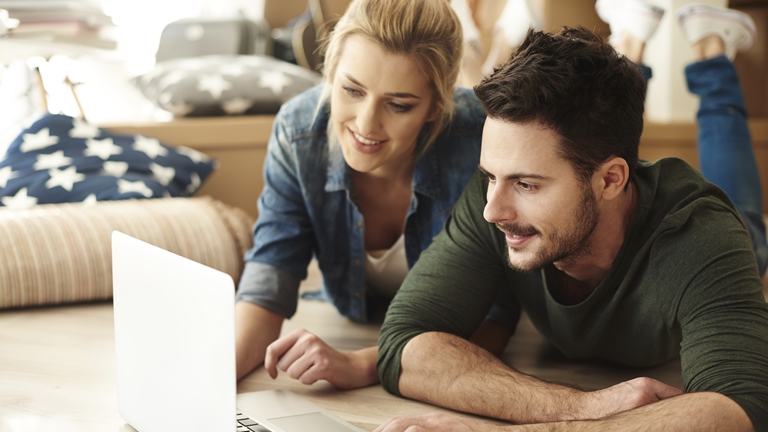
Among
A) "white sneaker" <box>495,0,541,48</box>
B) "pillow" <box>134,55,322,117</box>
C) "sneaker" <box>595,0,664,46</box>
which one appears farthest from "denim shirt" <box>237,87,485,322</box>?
"white sneaker" <box>495,0,541,48</box>

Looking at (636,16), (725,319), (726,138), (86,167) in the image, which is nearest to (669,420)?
(725,319)

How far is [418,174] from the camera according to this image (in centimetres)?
155

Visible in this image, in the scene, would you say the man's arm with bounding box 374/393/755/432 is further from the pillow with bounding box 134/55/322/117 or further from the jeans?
the pillow with bounding box 134/55/322/117

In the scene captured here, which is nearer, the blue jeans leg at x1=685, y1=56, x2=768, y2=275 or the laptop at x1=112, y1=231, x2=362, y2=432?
the laptop at x1=112, y1=231, x2=362, y2=432

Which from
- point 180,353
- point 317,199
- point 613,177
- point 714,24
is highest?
point 714,24

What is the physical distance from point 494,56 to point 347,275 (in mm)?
1496

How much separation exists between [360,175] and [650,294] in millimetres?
678

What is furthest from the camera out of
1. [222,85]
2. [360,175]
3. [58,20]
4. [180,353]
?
[222,85]

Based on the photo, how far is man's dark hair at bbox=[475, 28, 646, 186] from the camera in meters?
1.10

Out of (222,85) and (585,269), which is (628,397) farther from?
(222,85)

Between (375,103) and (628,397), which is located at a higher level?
(375,103)

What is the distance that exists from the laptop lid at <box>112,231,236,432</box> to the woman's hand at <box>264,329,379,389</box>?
0.25 metres

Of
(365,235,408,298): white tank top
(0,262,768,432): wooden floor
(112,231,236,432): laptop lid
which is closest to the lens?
(112,231,236,432): laptop lid

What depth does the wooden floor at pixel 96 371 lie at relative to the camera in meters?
1.22
